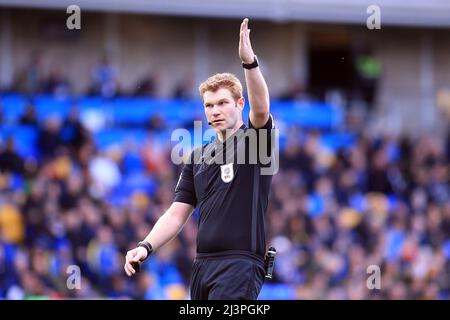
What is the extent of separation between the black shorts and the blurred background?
839cm

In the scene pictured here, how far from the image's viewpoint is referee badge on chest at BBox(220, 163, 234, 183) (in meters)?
6.53

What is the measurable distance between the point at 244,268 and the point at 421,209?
13515 mm

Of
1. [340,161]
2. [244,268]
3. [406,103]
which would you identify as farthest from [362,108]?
[244,268]

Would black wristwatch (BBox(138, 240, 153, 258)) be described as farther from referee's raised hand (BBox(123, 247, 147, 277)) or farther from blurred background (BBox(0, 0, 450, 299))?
blurred background (BBox(0, 0, 450, 299))

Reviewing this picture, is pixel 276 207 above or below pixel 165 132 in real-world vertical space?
below

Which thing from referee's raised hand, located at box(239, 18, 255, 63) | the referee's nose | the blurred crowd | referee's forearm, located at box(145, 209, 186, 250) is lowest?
the blurred crowd

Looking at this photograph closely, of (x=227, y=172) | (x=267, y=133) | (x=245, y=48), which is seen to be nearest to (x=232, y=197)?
(x=227, y=172)

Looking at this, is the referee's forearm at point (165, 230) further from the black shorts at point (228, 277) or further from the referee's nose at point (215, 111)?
the referee's nose at point (215, 111)

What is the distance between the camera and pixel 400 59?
25844 mm

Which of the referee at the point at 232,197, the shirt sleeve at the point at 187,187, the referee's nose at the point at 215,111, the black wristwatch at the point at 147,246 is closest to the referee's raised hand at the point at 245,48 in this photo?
the referee at the point at 232,197

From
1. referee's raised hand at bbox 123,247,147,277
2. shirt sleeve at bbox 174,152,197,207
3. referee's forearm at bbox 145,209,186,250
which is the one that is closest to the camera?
referee's raised hand at bbox 123,247,147,277

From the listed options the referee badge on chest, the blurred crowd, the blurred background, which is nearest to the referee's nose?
the referee badge on chest

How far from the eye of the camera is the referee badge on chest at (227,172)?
6.53 meters
